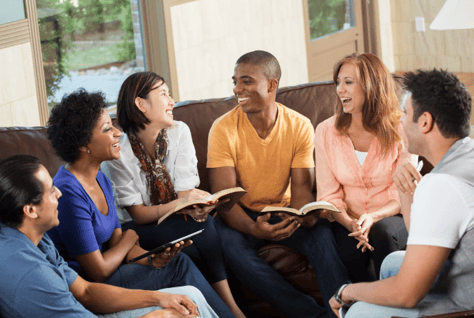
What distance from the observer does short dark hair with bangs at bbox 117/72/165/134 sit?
271 centimetres

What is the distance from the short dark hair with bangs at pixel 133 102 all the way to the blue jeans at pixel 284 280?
0.66 metres

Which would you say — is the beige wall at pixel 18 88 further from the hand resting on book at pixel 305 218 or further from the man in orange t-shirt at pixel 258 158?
the hand resting on book at pixel 305 218

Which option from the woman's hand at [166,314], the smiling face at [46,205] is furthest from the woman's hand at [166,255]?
the smiling face at [46,205]

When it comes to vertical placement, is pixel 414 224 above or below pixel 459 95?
below

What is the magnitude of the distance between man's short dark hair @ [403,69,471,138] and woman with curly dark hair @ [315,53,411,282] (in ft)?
3.11

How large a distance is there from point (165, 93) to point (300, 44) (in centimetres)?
340

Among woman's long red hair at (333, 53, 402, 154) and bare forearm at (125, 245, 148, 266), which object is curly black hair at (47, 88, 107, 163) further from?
woman's long red hair at (333, 53, 402, 154)

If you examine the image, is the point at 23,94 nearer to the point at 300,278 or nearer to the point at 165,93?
the point at 165,93

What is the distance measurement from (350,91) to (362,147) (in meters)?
0.26

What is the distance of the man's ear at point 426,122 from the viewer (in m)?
1.72

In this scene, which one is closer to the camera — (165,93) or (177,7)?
(165,93)

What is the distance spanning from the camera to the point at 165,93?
9.13 feet

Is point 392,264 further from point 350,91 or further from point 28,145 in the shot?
point 28,145

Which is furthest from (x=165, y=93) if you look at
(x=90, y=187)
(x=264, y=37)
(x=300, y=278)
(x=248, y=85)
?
(x=264, y=37)
